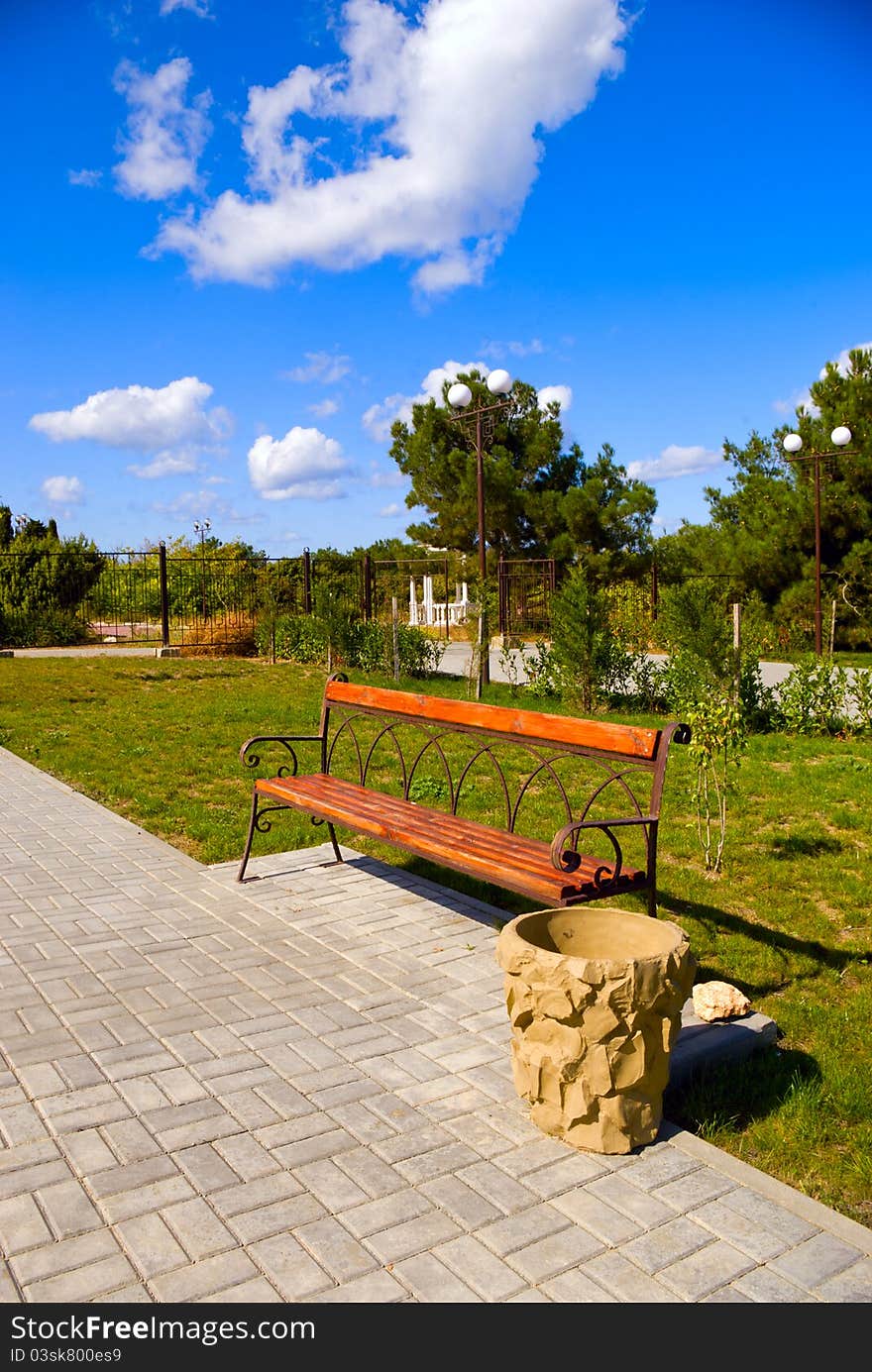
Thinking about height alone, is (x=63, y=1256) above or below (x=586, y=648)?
below

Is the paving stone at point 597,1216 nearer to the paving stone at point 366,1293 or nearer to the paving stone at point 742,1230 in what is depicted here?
the paving stone at point 742,1230

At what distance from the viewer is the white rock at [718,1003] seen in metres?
3.38

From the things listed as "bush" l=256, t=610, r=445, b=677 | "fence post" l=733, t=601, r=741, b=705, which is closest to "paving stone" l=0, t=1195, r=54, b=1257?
"fence post" l=733, t=601, r=741, b=705

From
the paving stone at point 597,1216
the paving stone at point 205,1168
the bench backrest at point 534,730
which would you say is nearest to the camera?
the paving stone at point 597,1216

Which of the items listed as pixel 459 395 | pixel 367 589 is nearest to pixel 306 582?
pixel 367 589

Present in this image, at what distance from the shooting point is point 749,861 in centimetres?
558

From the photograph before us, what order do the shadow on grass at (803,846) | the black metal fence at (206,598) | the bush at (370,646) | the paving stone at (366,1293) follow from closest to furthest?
1. the paving stone at (366,1293)
2. the shadow on grass at (803,846)
3. the bush at (370,646)
4. the black metal fence at (206,598)

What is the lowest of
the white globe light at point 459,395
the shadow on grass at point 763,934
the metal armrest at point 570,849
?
the shadow on grass at point 763,934

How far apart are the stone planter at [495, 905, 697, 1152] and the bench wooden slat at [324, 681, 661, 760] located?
3.94ft

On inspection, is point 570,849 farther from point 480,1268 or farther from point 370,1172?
point 480,1268

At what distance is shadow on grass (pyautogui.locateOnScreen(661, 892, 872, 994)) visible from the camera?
4.21 metres

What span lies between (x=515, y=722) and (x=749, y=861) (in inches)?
74.8

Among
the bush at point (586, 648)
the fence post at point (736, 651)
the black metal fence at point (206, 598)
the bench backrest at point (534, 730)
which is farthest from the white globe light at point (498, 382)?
the bench backrest at point (534, 730)
